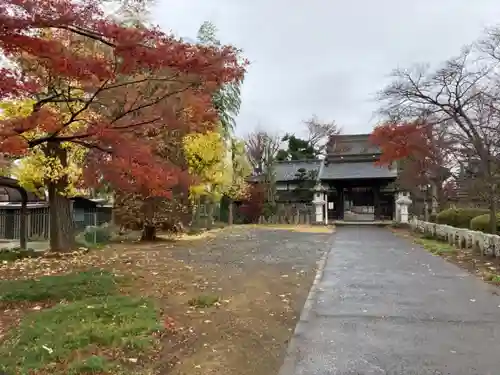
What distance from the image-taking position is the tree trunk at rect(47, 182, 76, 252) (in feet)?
45.9

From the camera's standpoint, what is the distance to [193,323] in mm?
6043

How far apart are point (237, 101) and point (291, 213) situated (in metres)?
10.1

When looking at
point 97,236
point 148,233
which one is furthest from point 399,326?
point 97,236

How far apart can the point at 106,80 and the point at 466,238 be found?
12.8 meters

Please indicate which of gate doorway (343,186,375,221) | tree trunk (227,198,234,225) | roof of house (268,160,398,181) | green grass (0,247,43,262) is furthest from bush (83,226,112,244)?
gate doorway (343,186,375,221)

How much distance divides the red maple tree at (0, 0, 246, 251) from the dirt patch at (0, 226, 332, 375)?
2.41 meters

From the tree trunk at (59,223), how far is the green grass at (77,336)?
8.17 meters

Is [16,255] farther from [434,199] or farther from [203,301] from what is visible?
[434,199]

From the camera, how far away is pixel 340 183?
129 feet

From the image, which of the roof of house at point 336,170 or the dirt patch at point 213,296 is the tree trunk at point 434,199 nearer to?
the roof of house at point 336,170

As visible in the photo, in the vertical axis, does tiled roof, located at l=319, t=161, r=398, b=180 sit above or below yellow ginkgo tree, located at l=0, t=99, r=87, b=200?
above

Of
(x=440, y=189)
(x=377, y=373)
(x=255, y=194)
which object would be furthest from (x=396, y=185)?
(x=377, y=373)

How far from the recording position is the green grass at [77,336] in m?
4.42

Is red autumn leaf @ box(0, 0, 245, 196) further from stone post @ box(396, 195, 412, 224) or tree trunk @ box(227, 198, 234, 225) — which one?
stone post @ box(396, 195, 412, 224)
